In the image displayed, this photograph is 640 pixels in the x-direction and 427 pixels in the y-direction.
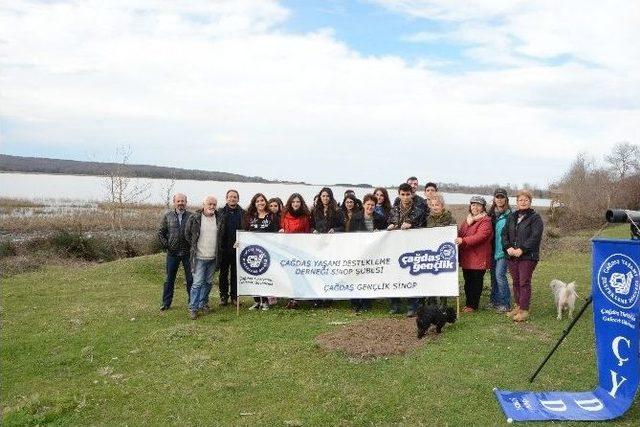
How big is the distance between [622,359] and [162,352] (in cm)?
623

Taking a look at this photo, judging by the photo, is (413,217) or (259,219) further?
(259,219)

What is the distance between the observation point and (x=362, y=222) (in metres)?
9.96

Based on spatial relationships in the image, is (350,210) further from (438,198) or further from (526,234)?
(526,234)

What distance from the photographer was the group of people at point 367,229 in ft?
28.8

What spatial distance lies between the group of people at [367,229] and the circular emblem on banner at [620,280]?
280cm

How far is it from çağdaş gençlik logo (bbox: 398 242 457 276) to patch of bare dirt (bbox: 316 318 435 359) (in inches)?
43.9

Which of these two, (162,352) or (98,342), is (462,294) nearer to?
(162,352)

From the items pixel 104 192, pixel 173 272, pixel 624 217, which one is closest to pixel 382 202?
pixel 173 272

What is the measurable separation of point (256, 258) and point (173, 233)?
67.9 inches

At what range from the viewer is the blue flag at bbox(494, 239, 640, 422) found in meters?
5.32

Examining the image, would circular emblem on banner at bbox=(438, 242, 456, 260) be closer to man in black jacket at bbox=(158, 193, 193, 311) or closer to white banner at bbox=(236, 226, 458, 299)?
white banner at bbox=(236, 226, 458, 299)

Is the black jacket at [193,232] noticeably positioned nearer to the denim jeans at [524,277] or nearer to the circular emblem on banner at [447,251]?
the circular emblem on banner at [447,251]

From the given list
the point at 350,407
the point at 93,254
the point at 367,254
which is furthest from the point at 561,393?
the point at 93,254

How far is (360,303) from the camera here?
9.96 metres
